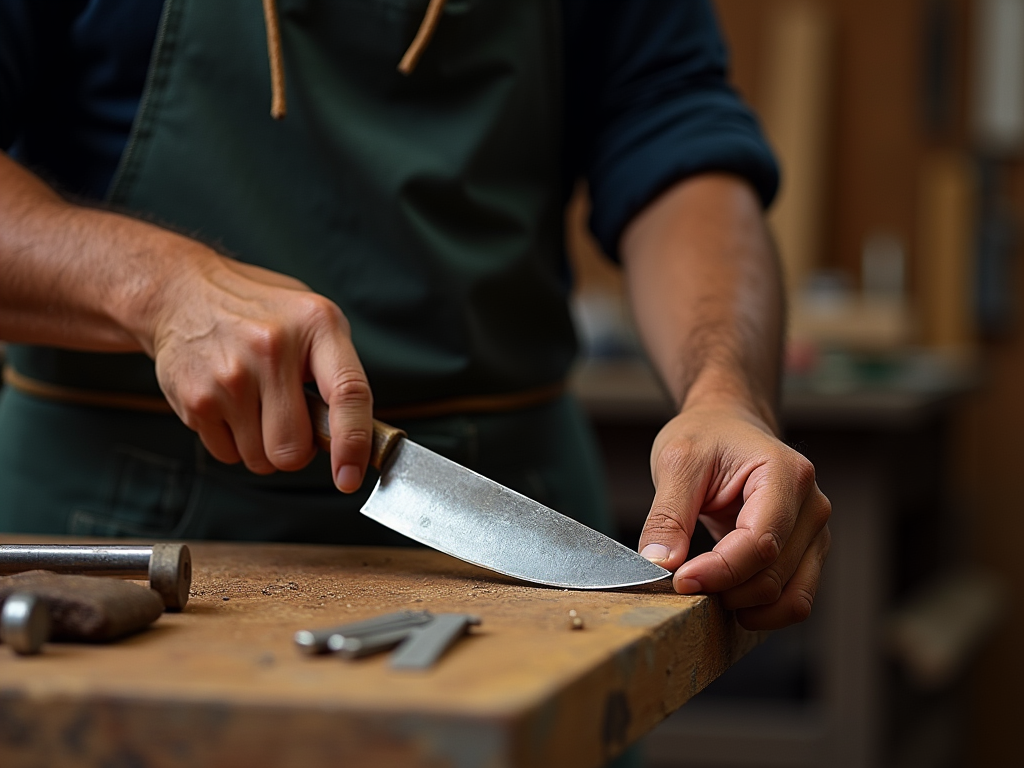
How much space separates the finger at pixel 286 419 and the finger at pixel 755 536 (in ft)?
0.83

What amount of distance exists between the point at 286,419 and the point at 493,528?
148 mm

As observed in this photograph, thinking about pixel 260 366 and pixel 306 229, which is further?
pixel 306 229

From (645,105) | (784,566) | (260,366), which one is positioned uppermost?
(645,105)

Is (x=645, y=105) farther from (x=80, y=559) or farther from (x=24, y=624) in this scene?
(x=24, y=624)

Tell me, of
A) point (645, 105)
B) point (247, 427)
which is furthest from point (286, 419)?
point (645, 105)

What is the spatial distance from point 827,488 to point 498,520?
143cm

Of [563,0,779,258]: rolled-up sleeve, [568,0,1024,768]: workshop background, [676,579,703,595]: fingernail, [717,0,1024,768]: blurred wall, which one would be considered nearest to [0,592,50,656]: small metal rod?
[676,579,703,595]: fingernail

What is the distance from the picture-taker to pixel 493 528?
749mm

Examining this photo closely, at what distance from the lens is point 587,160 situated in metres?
1.21

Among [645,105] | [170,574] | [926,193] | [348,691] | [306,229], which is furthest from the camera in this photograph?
[926,193]

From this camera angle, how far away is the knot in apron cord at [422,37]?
0.98 meters

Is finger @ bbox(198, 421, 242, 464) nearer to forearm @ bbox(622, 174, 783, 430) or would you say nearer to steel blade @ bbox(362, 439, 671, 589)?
steel blade @ bbox(362, 439, 671, 589)

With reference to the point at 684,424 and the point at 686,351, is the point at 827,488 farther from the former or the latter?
the point at 684,424

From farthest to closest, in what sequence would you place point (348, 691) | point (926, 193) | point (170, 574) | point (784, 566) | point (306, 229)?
point (926, 193) < point (306, 229) < point (784, 566) < point (170, 574) < point (348, 691)
